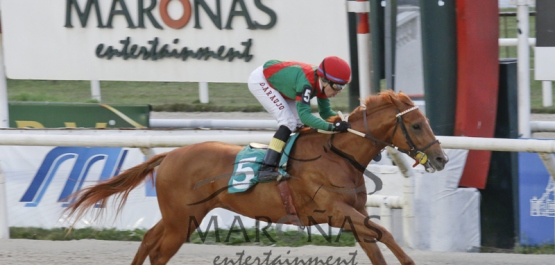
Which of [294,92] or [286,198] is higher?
[294,92]

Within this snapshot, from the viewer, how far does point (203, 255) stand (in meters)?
6.25

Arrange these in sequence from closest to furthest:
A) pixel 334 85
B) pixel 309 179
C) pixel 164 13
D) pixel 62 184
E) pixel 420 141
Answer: pixel 420 141 < pixel 334 85 < pixel 309 179 < pixel 62 184 < pixel 164 13

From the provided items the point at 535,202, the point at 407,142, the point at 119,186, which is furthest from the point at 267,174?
the point at 535,202

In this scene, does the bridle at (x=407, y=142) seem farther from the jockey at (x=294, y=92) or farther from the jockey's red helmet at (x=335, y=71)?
the jockey's red helmet at (x=335, y=71)

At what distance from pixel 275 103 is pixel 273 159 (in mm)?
392

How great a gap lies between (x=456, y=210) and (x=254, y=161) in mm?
1749

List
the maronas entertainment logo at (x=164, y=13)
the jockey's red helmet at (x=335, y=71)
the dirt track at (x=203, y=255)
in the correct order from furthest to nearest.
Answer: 1. the maronas entertainment logo at (x=164, y=13)
2. the dirt track at (x=203, y=255)
3. the jockey's red helmet at (x=335, y=71)

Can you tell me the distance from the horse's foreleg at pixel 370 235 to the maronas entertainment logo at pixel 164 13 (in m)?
2.74

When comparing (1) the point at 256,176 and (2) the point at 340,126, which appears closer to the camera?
(2) the point at 340,126

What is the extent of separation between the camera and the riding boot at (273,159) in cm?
527

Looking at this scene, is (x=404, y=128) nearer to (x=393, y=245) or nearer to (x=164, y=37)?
(x=393, y=245)

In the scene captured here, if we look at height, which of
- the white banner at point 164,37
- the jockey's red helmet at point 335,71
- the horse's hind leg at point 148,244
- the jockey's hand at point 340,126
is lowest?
the horse's hind leg at point 148,244

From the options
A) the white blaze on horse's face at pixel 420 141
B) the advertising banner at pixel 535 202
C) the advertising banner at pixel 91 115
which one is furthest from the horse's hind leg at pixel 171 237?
the advertising banner at pixel 91 115

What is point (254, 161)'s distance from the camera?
5340mm
